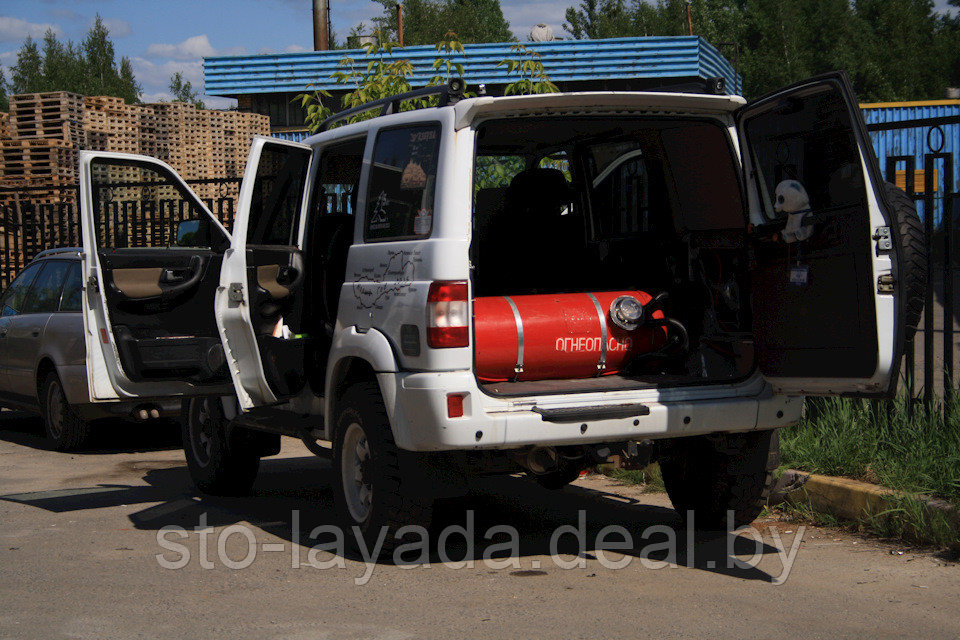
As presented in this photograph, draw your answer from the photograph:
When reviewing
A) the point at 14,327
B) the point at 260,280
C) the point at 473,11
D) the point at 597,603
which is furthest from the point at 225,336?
the point at 473,11

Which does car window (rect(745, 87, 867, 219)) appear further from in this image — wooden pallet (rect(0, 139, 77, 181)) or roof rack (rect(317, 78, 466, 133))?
wooden pallet (rect(0, 139, 77, 181))

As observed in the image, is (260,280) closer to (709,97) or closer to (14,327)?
(709,97)

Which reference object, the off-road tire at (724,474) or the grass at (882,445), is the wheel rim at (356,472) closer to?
the off-road tire at (724,474)

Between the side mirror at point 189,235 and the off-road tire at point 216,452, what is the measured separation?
1.12m

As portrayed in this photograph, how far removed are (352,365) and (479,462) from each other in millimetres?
941

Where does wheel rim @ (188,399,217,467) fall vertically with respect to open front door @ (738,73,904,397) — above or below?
below

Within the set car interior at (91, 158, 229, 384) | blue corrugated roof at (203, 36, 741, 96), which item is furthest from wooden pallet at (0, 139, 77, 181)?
car interior at (91, 158, 229, 384)

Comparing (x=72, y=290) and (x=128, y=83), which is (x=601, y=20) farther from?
(x=72, y=290)

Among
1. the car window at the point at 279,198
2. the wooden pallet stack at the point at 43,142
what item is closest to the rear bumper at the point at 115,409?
the car window at the point at 279,198

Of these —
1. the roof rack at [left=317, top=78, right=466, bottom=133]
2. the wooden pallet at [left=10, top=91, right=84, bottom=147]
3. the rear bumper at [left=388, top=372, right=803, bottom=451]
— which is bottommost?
the rear bumper at [left=388, top=372, right=803, bottom=451]

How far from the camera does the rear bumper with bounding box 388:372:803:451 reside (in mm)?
5051

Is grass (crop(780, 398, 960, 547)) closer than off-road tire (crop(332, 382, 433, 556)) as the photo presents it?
No

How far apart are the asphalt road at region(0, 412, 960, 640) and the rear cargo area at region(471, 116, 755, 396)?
0.94m

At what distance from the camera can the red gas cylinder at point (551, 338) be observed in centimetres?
552
